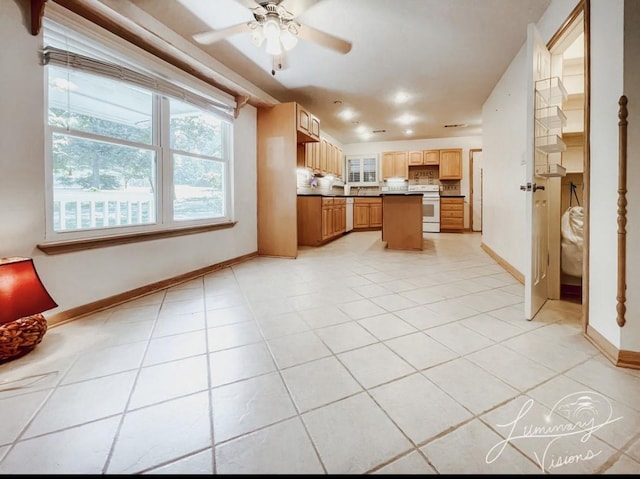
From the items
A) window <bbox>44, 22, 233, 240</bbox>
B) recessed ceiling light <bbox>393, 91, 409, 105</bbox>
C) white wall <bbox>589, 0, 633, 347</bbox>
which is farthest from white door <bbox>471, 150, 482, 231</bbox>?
window <bbox>44, 22, 233, 240</bbox>

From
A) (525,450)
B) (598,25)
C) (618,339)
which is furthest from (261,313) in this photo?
(598,25)

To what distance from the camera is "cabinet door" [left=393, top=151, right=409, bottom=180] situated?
7.85 meters

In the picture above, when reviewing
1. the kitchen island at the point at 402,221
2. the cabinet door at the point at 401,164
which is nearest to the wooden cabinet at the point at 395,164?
the cabinet door at the point at 401,164

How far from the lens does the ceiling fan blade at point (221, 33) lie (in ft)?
7.38

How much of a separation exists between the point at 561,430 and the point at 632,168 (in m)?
1.28

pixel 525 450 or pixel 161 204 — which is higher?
pixel 161 204

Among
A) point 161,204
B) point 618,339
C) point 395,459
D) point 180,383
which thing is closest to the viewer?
point 395,459

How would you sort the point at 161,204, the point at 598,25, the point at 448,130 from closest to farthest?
the point at 598,25 < the point at 161,204 < the point at 448,130

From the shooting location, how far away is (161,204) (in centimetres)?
281

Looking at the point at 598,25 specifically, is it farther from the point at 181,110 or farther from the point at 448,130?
the point at 448,130

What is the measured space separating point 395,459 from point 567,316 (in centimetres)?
194

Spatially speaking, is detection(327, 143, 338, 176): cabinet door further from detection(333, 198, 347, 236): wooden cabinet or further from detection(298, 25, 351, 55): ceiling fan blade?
detection(298, 25, 351, 55): ceiling fan blade

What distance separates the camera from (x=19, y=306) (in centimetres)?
146

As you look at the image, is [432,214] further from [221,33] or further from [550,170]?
[221,33]
